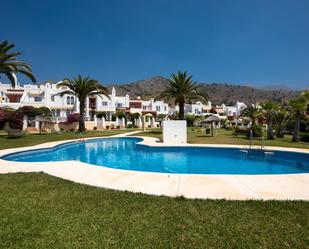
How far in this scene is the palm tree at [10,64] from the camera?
64.6 ft

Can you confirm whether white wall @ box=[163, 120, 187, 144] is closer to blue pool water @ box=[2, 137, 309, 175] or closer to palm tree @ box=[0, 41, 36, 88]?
blue pool water @ box=[2, 137, 309, 175]

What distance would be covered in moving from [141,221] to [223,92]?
456ft

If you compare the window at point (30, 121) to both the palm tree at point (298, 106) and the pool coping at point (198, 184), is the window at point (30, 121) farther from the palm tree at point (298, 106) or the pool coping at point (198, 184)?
the palm tree at point (298, 106)

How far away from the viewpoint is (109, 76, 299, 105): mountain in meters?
117

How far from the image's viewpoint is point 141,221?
4.28 m

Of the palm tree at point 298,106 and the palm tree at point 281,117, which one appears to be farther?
the palm tree at point 281,117

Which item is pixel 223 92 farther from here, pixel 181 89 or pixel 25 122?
pixel 25 122

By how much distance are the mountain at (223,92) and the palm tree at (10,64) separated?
8660 cm

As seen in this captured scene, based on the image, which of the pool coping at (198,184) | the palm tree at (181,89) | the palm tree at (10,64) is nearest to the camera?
the pool coping at (198,184)

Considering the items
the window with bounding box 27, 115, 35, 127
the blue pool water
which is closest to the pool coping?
the blue pool water

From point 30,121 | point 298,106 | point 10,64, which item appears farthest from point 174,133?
point 30,121

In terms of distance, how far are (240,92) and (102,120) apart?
359ft

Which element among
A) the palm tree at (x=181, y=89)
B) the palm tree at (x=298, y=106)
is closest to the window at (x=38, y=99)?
the palm tree at (x=181, y=89)

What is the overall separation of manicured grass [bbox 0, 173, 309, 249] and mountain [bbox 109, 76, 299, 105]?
4079 inches
